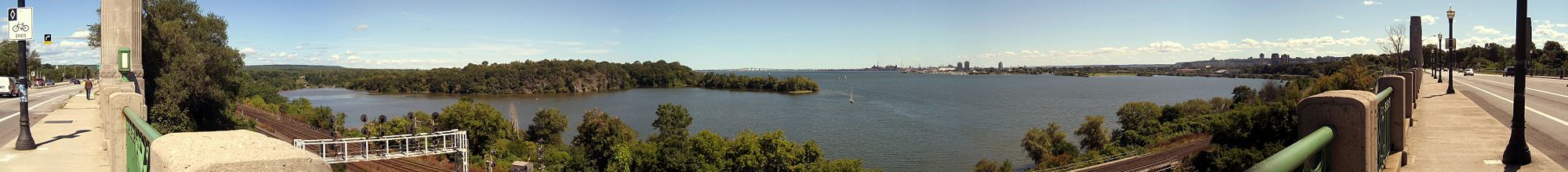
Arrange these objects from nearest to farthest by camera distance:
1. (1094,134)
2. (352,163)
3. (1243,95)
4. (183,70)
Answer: (183,70)
(352,163)
(1094,134)
(1243,95)

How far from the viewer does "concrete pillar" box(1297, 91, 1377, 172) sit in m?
2.88

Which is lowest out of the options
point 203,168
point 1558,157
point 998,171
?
point 998,171

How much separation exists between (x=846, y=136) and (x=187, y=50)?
2960 cm

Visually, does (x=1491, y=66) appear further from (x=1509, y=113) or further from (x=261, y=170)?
(x=261, y=170)

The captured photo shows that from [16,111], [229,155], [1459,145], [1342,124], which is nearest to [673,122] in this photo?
[16,111]

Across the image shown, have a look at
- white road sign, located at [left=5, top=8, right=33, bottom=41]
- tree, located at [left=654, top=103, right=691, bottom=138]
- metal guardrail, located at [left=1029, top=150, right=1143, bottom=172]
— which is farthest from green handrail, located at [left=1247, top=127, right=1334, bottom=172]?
tree, located at [left=654, top=103, right=691, bottom=138]

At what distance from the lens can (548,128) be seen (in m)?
41.3

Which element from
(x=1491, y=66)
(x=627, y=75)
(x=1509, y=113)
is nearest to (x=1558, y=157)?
(x=1509, y=113)

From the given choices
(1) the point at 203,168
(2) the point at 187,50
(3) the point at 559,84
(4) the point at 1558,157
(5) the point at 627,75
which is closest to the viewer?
(1) the point at 203,168

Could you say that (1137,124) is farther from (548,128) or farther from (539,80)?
(539,80)

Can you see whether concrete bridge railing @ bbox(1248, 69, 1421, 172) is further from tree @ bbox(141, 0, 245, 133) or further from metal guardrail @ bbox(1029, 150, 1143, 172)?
metal guardrail @ bbox(1029, 150, 1143, 172)

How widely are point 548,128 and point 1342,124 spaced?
40.6 m

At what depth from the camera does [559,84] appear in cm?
12769

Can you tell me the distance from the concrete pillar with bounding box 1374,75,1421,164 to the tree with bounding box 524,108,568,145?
36.7 metres
